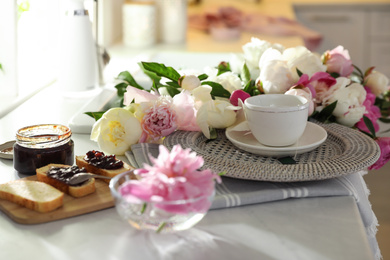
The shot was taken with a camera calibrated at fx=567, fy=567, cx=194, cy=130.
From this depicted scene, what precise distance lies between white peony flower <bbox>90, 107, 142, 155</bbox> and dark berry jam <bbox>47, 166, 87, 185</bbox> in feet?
0.40

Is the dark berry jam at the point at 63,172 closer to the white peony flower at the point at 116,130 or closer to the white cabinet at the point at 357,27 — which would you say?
the white peony flower at the point at 116,130

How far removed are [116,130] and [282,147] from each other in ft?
0.93

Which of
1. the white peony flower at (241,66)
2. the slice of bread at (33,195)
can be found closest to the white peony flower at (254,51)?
the white peony flower at (241,66)

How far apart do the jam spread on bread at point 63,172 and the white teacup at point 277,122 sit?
11.1 inches

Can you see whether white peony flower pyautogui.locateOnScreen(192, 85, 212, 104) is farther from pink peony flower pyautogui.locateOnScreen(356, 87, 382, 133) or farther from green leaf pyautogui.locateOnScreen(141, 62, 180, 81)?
pink peony flower pyautogui.locateOnScreen(356, 87, 382, 133)

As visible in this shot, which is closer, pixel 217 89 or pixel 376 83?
pixel 217 89

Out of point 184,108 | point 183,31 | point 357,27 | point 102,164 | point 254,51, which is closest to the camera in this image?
point 102,164

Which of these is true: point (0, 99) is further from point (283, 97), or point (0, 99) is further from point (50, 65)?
point (283, 97)

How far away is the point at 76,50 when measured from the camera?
4.84 feet

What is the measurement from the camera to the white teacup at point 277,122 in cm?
90

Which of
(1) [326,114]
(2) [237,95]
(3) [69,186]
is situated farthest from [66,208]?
(1) [326,114]

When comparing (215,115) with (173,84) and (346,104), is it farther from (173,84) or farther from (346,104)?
(346,104)

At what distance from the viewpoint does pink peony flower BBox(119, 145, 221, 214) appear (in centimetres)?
67

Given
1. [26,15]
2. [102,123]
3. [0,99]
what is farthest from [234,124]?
[26,15]
